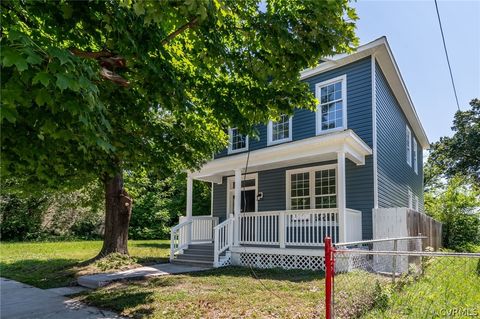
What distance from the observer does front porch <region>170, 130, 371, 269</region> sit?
9.59m

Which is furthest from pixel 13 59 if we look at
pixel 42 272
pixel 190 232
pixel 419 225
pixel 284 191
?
pixel 419 225

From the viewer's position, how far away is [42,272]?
995cm

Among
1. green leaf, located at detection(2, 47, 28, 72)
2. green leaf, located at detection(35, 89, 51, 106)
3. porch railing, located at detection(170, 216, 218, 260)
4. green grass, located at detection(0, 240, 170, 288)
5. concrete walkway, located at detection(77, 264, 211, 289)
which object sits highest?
green leaf, located at detection(2, 47, 28, 72)

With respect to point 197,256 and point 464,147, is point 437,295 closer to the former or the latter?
point 197,256

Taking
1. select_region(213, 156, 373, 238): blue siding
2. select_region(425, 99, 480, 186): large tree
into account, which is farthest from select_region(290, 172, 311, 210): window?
select_region(425, 99, 480, 186): large tree

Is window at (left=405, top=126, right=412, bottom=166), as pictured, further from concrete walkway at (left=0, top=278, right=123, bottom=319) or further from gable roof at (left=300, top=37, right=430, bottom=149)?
concrete walkway at (left=0, top=278, right=123, bottom=319)

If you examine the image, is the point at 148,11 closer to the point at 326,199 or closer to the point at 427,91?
the point at 326,199

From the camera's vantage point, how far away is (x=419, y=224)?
1074 centimetres

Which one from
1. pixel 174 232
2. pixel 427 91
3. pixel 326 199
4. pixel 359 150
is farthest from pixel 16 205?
pixel 427 91

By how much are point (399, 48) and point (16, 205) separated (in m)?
20.7

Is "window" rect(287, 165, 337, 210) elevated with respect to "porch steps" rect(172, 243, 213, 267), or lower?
elevated

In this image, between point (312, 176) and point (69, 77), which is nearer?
point (69, 77)

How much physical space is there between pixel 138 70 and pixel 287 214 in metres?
6.83
